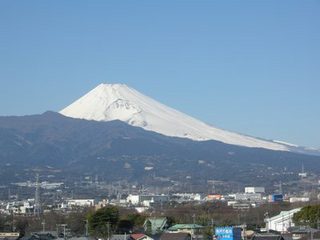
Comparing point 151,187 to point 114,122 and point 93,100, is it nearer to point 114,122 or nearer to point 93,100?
point 114,122


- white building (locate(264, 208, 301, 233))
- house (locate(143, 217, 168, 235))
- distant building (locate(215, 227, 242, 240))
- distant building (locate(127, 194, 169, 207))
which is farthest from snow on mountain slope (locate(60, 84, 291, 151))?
distant building (locate(215, 227, 242, 240))

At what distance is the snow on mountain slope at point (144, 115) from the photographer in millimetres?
136875

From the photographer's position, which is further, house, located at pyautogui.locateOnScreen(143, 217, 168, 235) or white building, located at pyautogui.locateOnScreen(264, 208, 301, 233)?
white building, located at pyautogui.locateOnScreen(264, 208, 301, 233)

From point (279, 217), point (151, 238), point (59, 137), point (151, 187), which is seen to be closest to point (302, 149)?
point (59, 137)

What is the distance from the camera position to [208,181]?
4126 inches

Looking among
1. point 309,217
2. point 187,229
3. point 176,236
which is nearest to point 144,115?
point 309,217

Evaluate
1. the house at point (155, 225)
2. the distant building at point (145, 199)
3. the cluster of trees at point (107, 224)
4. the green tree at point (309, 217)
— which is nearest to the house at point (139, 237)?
the cluster of trees at point (107, 224)

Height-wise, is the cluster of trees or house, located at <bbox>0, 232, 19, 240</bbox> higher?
the cluster of trees

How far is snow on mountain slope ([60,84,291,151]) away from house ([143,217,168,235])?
93.7 m

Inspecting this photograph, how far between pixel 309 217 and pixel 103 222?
7.60m

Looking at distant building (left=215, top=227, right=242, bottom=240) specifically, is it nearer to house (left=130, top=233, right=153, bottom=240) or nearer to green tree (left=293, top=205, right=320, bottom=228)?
house (left=130, top=233, right=153, bottom=240)

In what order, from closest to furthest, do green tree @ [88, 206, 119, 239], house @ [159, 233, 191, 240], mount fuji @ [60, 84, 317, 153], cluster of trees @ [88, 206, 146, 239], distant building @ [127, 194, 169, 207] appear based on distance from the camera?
house @ [159, 233, 191, 240] < cluster of trees @ [88, 206, 146, 239] < green tree @ [88, 206, 119, 239] < distant building @ [127, 194, 169, 207] < mount fuji @ [60, 84, 317, 153]

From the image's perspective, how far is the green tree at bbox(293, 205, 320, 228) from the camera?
1400 inches

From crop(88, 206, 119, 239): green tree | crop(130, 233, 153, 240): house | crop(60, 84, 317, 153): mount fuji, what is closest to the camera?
crop(130, 233, 153, 240): house
